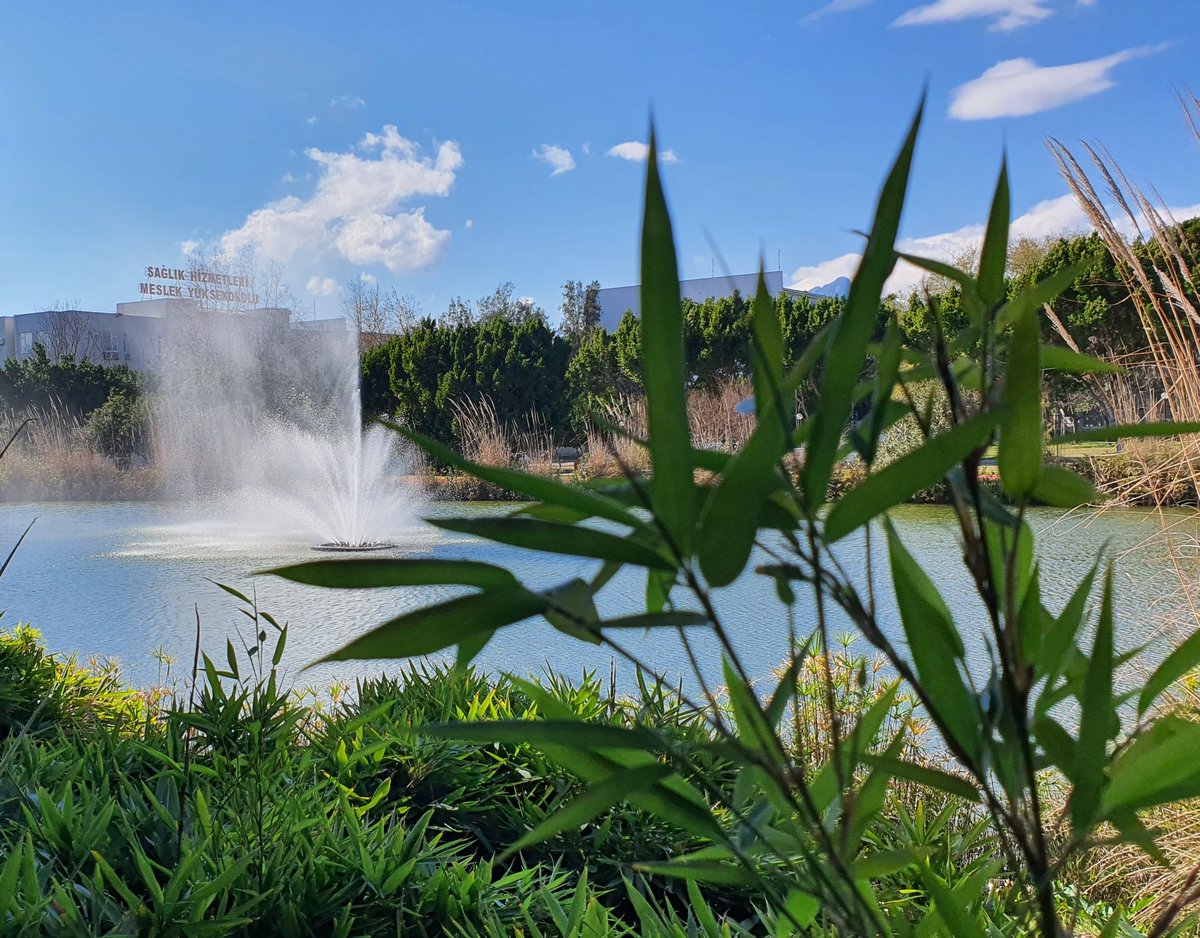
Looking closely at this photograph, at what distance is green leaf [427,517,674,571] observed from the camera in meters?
0.42

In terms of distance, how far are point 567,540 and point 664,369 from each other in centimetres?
9

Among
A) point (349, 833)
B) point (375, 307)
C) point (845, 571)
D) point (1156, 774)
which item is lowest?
point (349, 833)

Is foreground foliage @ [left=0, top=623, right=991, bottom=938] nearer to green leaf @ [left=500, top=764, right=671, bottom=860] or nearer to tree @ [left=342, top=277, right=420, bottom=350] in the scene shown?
green leaf @ [left=500, top=764, right=671, bottom=860]

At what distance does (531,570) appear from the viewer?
720 cm

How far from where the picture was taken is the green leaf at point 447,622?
0.42 meters

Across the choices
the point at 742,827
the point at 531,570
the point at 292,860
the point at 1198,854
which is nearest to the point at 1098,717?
the point at 742,827

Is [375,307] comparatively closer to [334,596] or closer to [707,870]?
[334,596]

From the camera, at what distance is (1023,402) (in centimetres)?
43

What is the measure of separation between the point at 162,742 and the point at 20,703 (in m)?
1.04

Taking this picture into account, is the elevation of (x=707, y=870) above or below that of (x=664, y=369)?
below

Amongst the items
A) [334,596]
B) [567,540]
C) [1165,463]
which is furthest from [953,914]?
[334,596]

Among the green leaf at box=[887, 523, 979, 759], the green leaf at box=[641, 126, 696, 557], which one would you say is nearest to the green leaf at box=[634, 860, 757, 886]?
the green leaf at box=[887, 523, 979, 759]

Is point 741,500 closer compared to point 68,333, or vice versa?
point 741,500

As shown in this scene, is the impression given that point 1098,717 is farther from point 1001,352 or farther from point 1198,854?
point 1198,854
